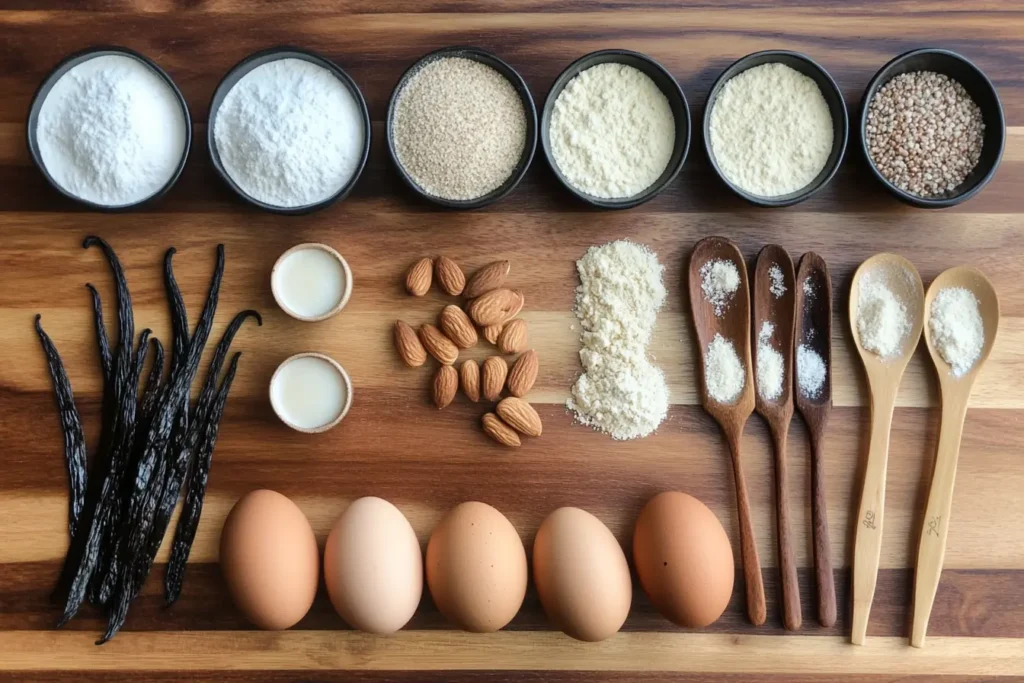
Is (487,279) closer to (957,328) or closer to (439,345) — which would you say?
(439,345)

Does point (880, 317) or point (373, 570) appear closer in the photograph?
point (373, 570)

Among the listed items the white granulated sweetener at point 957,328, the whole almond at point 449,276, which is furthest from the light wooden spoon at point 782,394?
the whole almond at point 449,276

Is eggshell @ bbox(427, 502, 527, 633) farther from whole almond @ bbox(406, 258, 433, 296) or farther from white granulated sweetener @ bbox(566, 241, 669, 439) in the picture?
whole almond @ bbox(406, 258, 433, 296)

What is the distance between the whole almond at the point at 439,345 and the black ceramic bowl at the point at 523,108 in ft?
0.63

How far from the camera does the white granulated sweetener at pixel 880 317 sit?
44.1 inches

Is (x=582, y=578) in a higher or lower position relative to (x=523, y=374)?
lower

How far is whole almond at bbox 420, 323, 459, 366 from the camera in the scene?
112cm

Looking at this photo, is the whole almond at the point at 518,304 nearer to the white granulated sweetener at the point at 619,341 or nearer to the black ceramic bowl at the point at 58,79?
the white granulated sweetener at the point at 619,341

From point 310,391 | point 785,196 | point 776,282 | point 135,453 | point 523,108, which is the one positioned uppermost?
point 523,108

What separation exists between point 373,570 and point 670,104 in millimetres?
815

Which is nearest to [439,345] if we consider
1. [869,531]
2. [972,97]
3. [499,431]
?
[499,431]

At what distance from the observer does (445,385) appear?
3.66 ft

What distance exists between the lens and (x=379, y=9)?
1181 millimetres

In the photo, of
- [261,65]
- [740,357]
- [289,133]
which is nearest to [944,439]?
[740,357]
